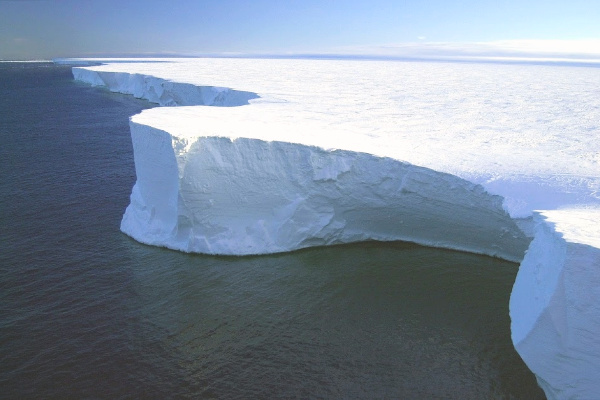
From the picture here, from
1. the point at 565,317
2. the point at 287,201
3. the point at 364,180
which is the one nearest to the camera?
the point at 565,317

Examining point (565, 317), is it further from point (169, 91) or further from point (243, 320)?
point (169, 91)

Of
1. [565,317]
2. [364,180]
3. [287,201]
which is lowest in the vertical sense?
[287,201]

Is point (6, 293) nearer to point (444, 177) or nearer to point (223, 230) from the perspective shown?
point (223, 230)

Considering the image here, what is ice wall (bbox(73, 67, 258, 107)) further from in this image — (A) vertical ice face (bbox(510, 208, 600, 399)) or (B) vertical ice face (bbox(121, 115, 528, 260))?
(A) vertical ice face (bbox(510, 208, 600, 399))

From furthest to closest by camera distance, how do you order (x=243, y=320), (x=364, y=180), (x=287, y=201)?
(x=287, y=201)
(x=364, y=180)
(x=243, y=320)

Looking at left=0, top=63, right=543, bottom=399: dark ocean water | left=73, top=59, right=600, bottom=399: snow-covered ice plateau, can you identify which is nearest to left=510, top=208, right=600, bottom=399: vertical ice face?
left=73, top=59, right=600, bottom=399: snow-covered ice plateau

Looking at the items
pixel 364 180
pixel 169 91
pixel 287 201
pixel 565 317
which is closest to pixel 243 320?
pixel 287 201
